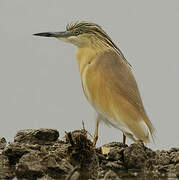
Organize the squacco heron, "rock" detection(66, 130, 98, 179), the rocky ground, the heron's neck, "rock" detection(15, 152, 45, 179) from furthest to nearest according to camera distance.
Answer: the heron's neck, the squacco heron, "rock" detection(66, 130, 98, 179), the rocky ground, "rock" detection(15, 152, 45, 179)

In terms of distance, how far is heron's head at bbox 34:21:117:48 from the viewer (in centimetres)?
796

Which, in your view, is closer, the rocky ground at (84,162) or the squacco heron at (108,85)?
the rocky ground at (84,162)

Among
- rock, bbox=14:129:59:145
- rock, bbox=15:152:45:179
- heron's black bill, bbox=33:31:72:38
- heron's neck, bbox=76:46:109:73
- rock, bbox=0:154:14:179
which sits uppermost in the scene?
heron's black bill, bbox=33:31:72:38

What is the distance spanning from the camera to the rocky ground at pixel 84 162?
18.3 ft

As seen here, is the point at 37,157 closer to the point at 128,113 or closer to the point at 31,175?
the point at 31,175

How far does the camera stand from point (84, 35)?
7977mm

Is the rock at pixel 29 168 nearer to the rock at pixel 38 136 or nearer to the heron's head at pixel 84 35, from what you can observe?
the rock at pixel 38 136

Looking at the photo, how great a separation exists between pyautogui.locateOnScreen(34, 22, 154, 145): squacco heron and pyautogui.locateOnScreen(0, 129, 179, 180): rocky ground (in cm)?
60

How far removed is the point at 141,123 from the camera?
23.4 feet

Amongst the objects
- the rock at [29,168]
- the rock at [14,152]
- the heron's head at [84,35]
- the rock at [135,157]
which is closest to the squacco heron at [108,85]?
the heron's head at [84,35]

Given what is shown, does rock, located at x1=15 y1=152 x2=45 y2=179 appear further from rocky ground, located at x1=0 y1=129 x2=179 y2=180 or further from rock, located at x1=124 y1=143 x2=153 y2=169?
rock, located at x1=124 y1=143 x2=153 y2=169

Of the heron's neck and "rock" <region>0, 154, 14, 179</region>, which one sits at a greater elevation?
the heron's neck

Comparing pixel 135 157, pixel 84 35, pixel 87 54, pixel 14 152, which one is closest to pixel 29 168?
pixel 14 152

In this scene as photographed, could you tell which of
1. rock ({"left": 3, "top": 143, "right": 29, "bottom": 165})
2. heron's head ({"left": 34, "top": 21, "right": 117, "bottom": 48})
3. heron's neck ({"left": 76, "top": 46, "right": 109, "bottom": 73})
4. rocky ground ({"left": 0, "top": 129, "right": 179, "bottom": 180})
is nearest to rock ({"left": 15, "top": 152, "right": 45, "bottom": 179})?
rocky ground ({"left": 0, "top": 129, "right": 179, "bottom": 180})
